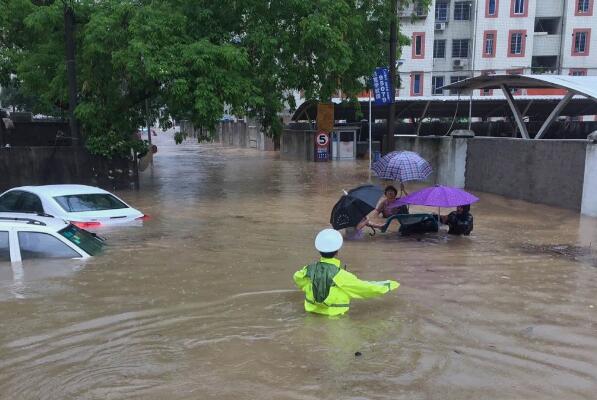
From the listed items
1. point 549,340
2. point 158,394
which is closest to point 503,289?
point 549,340

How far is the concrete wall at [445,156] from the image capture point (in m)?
17.7

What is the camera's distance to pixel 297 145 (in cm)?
3394

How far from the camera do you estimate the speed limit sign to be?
30314 millimetres

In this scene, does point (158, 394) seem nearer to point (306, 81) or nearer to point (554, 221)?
point (554, 221)

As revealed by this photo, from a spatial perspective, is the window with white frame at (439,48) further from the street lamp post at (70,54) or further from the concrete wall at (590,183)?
the concrete wall at (590,183)

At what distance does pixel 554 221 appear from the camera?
12180 millimetres

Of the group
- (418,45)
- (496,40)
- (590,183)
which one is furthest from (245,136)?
(590,183)

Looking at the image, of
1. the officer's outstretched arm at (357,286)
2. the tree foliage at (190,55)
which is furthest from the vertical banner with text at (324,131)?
the officer's outstretched arm at (357,286)

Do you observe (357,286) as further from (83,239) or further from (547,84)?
(547,84)

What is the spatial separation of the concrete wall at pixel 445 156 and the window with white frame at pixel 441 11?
30.5m

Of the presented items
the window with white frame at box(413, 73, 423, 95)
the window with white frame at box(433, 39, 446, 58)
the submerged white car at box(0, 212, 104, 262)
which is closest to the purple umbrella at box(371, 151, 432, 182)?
the submerged white car at box(0, 212, 104, 262)

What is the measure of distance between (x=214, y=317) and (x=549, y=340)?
3331 millimetres

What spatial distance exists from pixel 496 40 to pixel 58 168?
3965 centimetres

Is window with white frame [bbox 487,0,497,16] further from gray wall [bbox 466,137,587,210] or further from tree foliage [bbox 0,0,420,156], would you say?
gray wall [bbox 466,137,587,210]
